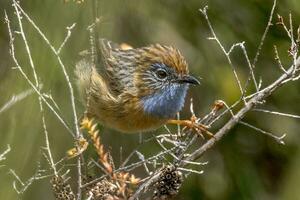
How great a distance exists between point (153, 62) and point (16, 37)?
1.43 metres

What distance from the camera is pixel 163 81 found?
512 cm

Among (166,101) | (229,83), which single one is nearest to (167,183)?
(166,101)

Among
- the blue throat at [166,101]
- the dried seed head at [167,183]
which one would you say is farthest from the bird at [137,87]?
the dried seed head at [167,183]

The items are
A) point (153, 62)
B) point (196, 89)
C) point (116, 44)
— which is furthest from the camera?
point (196, 89)

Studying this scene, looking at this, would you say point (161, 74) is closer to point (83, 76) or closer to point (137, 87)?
point (137, 87)

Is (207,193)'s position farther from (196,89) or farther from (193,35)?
(193,35)

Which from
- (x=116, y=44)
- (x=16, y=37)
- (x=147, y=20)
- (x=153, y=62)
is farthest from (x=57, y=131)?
(x=147, y=20)

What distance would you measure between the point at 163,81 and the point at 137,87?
0.71ft

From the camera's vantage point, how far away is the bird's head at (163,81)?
16.1ft

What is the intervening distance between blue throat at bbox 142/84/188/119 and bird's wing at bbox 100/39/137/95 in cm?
25

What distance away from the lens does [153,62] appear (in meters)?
5.25

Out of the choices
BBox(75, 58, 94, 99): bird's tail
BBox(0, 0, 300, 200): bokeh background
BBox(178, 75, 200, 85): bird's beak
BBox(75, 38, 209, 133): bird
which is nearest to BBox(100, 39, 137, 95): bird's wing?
BBox(75, 38, 209, 133): bird

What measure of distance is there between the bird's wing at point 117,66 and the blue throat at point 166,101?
0.25 metres

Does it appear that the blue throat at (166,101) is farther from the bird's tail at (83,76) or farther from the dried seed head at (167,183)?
the dried seed head at (167,183)
